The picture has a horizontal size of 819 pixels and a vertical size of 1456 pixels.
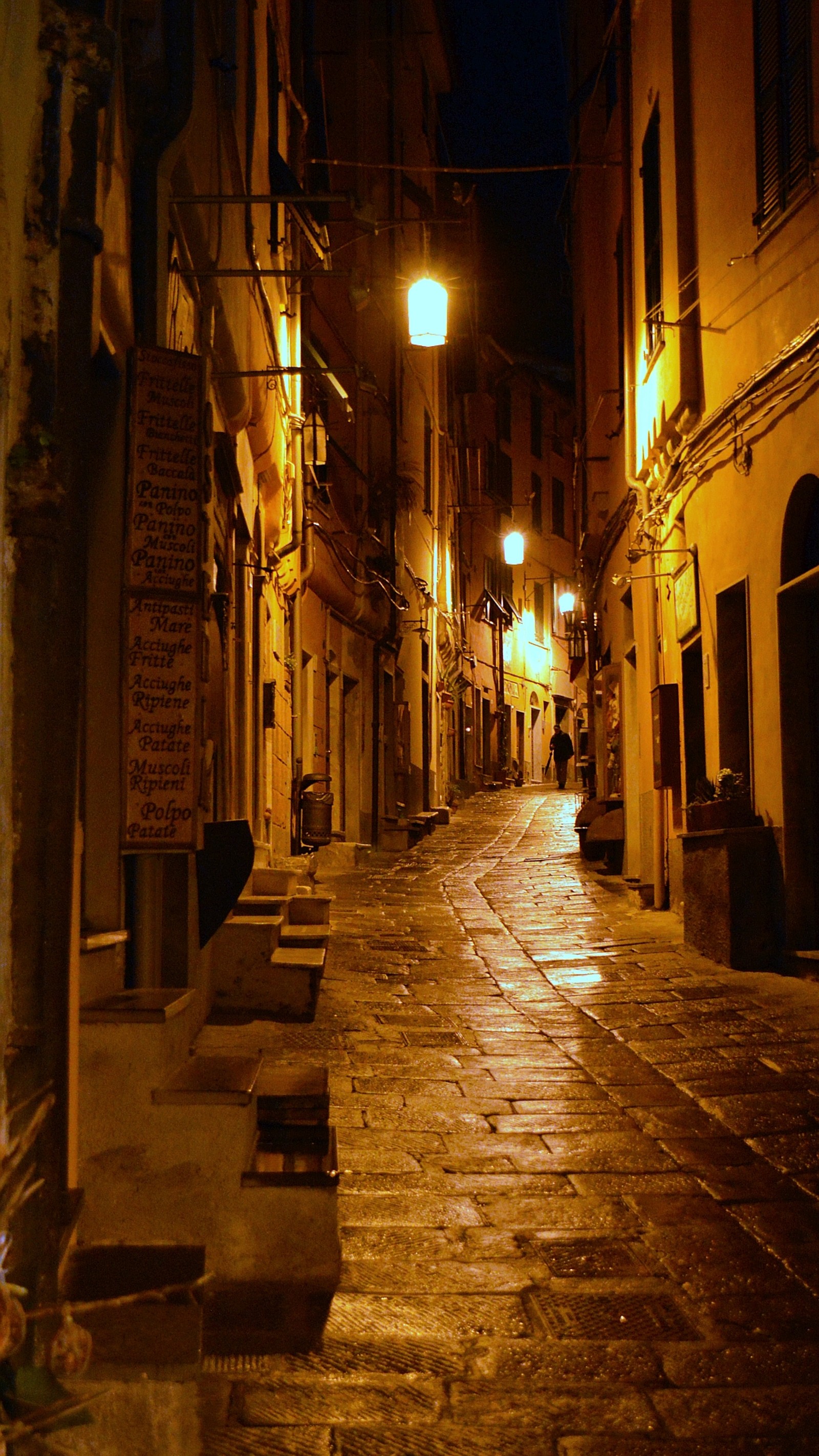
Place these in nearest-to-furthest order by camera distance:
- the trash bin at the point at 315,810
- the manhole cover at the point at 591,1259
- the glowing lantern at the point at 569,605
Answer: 1. the manhole cover at the point at 591,1259
2. the trash bin at the point at 315,810
3. the glowing lantern at the point at 569,605

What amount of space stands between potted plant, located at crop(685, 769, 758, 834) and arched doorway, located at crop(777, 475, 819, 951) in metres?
0.47

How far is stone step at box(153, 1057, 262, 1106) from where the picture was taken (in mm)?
3879

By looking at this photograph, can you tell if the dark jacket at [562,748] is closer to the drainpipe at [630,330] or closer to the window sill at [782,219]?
the drainpipe at [630,330]

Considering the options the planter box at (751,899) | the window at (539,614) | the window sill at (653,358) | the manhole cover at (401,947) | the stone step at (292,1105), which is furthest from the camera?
the window at (539,614)

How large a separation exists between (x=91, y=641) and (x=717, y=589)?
678cm

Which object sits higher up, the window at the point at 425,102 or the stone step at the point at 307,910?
the window at the point at 425,102

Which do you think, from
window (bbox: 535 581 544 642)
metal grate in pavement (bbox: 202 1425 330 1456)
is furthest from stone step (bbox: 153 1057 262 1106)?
window (bbox: 535 581 544 642)

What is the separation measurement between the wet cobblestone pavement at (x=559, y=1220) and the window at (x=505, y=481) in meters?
29.4

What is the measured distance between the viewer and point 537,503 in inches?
1598

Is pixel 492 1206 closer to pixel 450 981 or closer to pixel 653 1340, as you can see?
pixel 653 1340

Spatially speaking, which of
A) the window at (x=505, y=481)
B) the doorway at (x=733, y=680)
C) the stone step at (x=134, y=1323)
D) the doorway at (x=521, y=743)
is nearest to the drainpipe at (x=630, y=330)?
the doorway at (x=733, y=680)

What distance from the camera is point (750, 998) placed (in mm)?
7945

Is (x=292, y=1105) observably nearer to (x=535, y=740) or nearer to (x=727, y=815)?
(x=727, y=815)

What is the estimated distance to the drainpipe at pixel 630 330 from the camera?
13.3 m
